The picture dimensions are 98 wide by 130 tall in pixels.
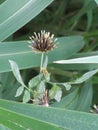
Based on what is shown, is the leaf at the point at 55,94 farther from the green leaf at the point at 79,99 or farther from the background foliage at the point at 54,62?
the green leaf at the point at 79,99

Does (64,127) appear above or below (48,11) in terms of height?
below

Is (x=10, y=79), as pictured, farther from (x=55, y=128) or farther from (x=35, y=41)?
(x=55, y=128)

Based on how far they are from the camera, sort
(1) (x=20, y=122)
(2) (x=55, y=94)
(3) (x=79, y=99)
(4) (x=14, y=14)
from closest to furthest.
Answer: (1) (x=20, y=122) < (2) (x=55, y=94) < (4) (x=14, y=14) < (3) (x=79, y=99)

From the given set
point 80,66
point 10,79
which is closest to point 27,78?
point 10,79

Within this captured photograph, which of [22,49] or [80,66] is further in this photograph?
[80,66]

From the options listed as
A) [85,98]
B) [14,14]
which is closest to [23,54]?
[14,14]

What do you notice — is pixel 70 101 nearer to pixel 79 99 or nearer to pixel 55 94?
pixel 79 99

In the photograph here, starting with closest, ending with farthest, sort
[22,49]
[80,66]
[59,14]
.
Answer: [22,49]
[80,66]
[59,14]

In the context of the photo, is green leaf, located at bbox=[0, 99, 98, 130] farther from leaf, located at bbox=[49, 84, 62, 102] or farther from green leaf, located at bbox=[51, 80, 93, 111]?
green leaf, located at bbox=[51, 80, 93, 111]

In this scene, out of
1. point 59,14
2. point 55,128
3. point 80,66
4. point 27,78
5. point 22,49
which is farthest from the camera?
point 59,14
